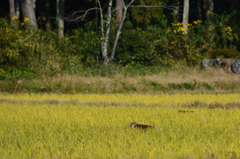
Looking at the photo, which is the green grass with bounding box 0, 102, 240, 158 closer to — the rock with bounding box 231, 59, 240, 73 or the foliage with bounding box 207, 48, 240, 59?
the rock with bounding box 231, 59, 240, 73

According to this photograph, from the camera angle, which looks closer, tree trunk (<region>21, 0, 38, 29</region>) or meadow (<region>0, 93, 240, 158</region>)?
meadow (<region>0, 93, 240, 158</region>)

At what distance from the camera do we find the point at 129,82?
12.1 m

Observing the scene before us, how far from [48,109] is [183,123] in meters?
3.07

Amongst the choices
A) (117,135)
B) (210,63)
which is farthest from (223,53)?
(117,135)

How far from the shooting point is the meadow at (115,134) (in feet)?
12.9

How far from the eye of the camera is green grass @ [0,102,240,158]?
12.9 feet

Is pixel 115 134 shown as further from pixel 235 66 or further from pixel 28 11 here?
pixel 28 11

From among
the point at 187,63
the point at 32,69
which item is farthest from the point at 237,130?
the point at 187,63

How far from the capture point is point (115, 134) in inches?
193

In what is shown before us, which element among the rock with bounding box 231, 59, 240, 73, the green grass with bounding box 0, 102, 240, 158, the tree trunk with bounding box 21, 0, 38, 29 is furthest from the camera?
the tree trunk with bounding box 21, 0, 38, 29

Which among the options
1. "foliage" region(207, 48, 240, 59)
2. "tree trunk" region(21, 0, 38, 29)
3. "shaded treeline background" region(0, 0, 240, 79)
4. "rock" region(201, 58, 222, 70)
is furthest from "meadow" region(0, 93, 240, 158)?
"tree trunk" region(21, 0, 38, 29)

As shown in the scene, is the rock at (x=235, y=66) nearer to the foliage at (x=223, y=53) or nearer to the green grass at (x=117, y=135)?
the foliage at (x=223, y=53)

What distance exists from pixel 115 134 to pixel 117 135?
6.0 inches

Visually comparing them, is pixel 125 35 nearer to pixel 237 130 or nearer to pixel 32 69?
pixel 32 69
